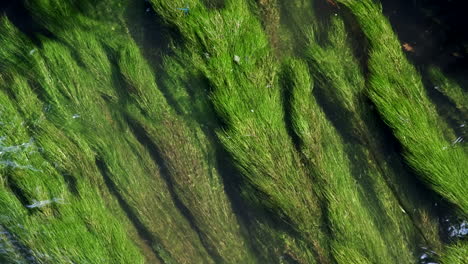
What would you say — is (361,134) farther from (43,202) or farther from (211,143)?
(43,202)

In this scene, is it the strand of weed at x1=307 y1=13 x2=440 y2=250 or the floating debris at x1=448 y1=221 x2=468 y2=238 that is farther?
the strand of weed at x1=307 y1=13 x2=440 y2=250

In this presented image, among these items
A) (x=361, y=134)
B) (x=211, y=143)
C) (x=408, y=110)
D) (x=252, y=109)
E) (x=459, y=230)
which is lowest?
(x=459, y=230)

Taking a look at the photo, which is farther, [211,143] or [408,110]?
[211,143]

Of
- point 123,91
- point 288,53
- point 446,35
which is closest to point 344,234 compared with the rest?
point 288,53

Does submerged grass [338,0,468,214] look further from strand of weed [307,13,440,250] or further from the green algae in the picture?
strand of weed [307,13,440,250]

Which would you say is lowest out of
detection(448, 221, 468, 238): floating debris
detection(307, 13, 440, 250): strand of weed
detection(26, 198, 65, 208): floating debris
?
detection(26, 198, 65, 208): floating debris

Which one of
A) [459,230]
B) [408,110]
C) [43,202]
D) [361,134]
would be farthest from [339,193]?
[43,202]

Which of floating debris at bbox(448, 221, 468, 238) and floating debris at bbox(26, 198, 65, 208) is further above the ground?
floating debris at bbox(448, 221, 468, 238)

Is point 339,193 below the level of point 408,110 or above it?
below

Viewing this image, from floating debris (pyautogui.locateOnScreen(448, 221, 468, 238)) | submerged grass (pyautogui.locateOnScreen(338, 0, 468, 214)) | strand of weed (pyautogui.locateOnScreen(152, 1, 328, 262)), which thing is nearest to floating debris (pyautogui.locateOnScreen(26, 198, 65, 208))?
strand of weed (pyautogui.locateOnScreen(152, 1, 328, 262))
